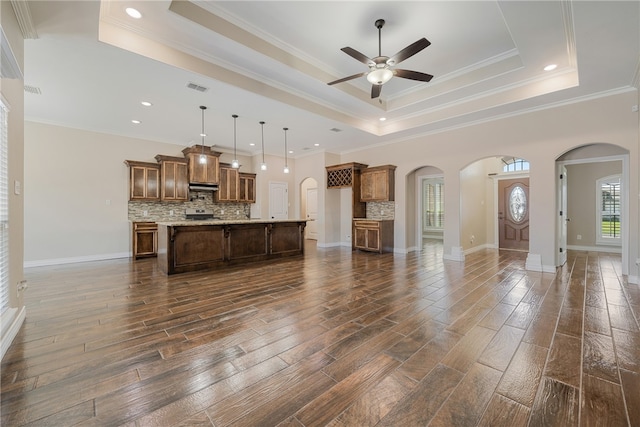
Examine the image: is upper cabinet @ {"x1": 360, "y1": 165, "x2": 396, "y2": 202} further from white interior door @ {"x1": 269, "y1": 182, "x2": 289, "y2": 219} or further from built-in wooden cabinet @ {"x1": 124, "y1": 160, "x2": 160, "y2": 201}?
built-in wooden cabinet @ {"x1": 124, "y1": 160, "x2": 160, "y2": 201}

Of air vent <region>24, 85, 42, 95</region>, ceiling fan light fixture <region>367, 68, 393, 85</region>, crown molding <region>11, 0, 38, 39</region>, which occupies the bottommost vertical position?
ceiling fan light fixture <region>367, 68, 393, 85</region>

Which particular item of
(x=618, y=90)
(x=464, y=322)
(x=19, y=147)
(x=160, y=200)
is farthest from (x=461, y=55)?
(x=160, y=200)

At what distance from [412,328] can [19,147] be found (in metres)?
4.06

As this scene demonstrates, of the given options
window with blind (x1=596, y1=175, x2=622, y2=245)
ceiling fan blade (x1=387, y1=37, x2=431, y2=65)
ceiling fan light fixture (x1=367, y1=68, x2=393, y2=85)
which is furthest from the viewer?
window with blind (x1=596, y1=175, x2=622, y2=245)

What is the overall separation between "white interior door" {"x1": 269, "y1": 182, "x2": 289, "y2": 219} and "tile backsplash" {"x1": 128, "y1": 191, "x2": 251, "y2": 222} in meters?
0.76

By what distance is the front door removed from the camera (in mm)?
6961

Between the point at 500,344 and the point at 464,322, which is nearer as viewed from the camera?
the point at 500,344

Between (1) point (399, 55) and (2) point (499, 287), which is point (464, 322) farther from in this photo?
(1) point (399, 55)

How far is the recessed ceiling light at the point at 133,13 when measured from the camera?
2.79 metres

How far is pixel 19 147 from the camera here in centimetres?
250

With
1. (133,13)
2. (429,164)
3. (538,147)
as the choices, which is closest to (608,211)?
(538,147)

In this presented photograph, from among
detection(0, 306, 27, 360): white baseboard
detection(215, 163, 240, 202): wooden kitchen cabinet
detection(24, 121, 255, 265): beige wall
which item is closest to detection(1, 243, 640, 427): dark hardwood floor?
detection(0, 306, 27, 360): white baseboard

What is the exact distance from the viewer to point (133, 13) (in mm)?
2850

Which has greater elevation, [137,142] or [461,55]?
[461,55]
